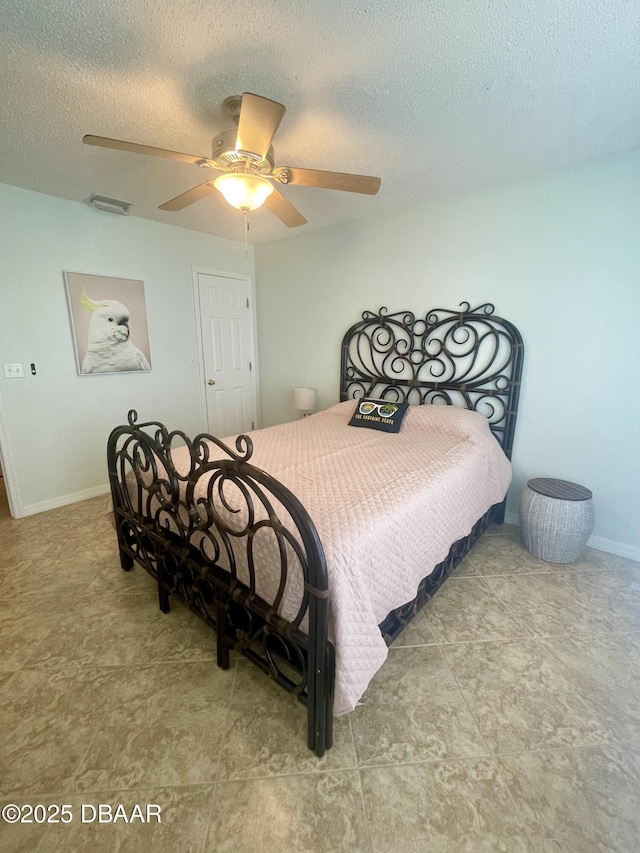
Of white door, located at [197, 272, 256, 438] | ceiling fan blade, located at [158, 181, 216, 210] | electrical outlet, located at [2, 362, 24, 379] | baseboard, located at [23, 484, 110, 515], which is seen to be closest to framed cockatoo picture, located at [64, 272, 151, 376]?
electrical outlet, located at [2, 362, 24, 379]

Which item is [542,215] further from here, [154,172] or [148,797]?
[148,797]

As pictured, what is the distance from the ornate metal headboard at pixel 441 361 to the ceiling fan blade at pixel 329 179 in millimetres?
1387

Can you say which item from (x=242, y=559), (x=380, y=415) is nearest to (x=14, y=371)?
(x=242, y=559)

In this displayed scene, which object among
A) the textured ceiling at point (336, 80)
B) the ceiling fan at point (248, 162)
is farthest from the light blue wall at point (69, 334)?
the ceiling fan at point (248, 162)

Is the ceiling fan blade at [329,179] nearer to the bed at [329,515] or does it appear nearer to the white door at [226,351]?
the bed at [329,515]

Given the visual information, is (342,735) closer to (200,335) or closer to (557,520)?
(557,520)

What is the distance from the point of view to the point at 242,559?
1.41m

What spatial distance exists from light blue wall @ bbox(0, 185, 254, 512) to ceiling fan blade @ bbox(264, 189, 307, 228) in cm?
182

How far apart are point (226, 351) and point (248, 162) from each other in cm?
264

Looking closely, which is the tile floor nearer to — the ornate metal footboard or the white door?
the ornate metal footboard

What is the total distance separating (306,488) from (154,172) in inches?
91.6

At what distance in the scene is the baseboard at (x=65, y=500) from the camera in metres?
2.91

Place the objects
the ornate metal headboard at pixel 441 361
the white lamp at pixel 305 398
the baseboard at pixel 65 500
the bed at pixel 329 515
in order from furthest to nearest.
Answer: the white lamp at pixel 305 398 → the baseboard at pixel 65 500 → the ornate metal headboard at pixel 441 361 → the bed at pixel 329 515

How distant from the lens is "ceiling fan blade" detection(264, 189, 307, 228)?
1896mm
